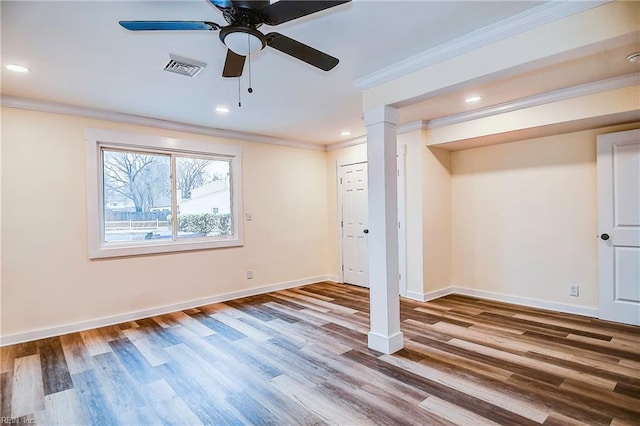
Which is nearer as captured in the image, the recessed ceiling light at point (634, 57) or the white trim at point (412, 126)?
the recessed ceiling light at point (634, 57)

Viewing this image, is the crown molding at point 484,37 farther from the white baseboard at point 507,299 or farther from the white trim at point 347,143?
the white baseboard at point 507,299

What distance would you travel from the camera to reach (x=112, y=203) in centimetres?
395

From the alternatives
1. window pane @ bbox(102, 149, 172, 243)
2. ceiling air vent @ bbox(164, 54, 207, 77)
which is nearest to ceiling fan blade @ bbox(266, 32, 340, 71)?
ceiling air vent @ bbox(164, 54, 207, 77)

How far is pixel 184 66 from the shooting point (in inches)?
105

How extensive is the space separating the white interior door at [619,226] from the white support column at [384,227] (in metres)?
2.45

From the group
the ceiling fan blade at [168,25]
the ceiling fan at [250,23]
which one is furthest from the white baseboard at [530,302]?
the ceiling fan blade at [168,25]

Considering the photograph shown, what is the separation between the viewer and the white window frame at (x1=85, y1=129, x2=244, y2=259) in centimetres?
372

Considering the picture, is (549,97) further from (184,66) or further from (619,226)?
(184,66)

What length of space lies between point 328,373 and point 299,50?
229cm

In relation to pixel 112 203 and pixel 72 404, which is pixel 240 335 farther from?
pixel 112 203

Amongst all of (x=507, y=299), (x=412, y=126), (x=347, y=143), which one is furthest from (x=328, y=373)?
(x=347, y=143)

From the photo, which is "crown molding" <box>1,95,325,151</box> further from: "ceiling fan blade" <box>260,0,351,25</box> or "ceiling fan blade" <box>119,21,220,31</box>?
"ceiling fan blade" <box>260,0,351,25</box>

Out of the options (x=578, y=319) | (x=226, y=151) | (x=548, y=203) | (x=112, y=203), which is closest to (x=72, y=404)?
(x=112, y=203)

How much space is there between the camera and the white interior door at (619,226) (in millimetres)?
3383
